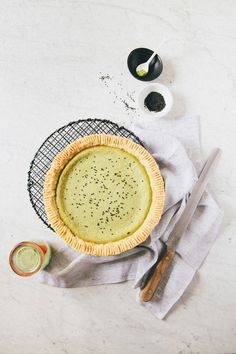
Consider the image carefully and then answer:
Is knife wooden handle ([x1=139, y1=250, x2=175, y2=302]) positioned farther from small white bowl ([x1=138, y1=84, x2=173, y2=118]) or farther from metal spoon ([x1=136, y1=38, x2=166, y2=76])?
metal spoon ([x1=136, y1=38, x2=166, y2=76])

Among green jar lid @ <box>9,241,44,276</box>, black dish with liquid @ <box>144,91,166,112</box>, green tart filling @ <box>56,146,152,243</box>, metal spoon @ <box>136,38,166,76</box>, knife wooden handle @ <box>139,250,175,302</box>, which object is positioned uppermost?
metal spoon @ <box>136,38,166,76</box>

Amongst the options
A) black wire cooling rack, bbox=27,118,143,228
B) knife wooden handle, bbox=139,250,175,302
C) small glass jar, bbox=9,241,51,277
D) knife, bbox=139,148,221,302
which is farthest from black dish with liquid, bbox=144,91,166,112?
small glass jar, bbox=9,241,51,277

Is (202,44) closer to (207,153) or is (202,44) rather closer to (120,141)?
(207,153)

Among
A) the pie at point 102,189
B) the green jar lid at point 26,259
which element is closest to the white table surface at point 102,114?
the green jar lid at point 26,259

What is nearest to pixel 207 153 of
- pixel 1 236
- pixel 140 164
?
pixel 140 164

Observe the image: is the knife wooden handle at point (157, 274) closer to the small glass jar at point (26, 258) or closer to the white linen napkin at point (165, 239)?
the white linen napkin at point (165, 239)

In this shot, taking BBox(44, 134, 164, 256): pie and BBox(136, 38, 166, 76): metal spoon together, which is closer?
BBox(44, 134, 164, 256): pie
